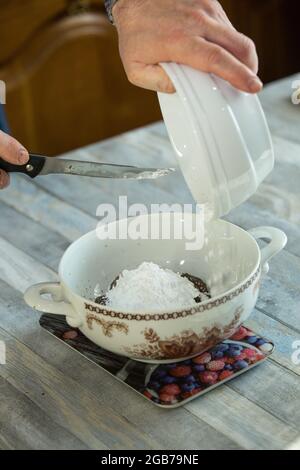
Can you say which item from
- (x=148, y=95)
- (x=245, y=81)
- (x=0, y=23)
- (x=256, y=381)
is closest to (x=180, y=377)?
(x=256, y=381)

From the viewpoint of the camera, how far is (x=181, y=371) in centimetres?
91

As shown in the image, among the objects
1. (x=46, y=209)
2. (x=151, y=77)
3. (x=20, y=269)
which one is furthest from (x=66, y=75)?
(x=151, y=77)

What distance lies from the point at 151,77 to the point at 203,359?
1.08 ft

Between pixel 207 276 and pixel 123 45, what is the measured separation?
0.32 meters

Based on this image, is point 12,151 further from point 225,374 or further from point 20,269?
point 225,374

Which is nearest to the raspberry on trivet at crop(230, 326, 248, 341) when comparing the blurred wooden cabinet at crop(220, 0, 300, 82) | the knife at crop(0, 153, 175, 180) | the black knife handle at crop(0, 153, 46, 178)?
the knife at crop(0, 153, 175, 180)

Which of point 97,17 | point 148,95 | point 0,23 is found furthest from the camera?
point 148,95

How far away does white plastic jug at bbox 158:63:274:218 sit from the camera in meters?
0.84

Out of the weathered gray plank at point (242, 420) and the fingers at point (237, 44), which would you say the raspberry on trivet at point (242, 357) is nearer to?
the weathered gray plank at point (242, 420)

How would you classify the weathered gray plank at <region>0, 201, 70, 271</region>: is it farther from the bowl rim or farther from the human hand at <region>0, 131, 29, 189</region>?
the bowl rim

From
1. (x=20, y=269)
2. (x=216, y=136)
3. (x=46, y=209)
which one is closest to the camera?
(x=216, y=136)

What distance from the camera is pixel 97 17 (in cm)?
246

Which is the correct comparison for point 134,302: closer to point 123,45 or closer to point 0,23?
point 123,45

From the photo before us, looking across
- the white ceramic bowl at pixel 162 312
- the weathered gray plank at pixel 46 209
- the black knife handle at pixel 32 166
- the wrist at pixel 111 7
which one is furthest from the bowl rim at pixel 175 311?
the wrist at pixel 111 7
